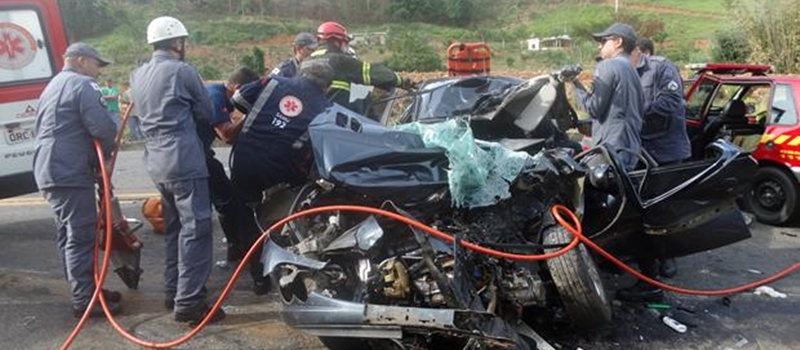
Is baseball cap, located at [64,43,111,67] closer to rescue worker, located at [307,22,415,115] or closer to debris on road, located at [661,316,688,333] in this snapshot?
rescue worker, located at [307,22,415,115]

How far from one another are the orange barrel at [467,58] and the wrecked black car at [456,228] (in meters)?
4.83

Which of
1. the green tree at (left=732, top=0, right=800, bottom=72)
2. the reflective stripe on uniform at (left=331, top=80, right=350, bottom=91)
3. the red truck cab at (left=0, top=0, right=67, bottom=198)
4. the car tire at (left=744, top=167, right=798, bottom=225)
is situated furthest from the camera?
the green tree at (left=732, top=0, right=800, bottom=72)

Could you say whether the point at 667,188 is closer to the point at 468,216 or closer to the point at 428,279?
the point at 468,216

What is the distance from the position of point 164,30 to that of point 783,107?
19.0 ft

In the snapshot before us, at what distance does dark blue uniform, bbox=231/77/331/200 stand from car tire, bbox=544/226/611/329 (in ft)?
5.39

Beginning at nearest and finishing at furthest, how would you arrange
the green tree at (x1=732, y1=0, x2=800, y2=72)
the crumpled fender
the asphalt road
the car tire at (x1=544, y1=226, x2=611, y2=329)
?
the crumpled fender < the car tire at (x1=544, y1=226, x2=611, y2=329) < the asphalt road < the green tree at (x1=732, y1=0, x2=800, y2=72)

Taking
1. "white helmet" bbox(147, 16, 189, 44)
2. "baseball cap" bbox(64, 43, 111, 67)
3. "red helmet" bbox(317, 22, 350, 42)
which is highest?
"white helmet" bbox(147, 16, 189, 44)

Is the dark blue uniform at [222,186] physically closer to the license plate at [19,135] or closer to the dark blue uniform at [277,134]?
the dark blue uniform at [277,134]

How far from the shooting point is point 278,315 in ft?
14.1

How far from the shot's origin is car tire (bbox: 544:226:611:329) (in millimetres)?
3387

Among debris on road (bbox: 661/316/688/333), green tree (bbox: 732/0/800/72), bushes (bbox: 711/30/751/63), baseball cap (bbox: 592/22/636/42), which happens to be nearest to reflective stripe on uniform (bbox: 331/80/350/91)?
baseball cap (bbox: 592/22/636/42)

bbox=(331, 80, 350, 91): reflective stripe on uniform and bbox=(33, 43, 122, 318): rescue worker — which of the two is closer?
bbox=(33, 43, 122, 318): rescue worker

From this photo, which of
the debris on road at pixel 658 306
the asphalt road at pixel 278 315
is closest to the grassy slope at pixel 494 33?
the asphalt road at pixel 278 315

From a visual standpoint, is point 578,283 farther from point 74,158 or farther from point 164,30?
point 74,158
